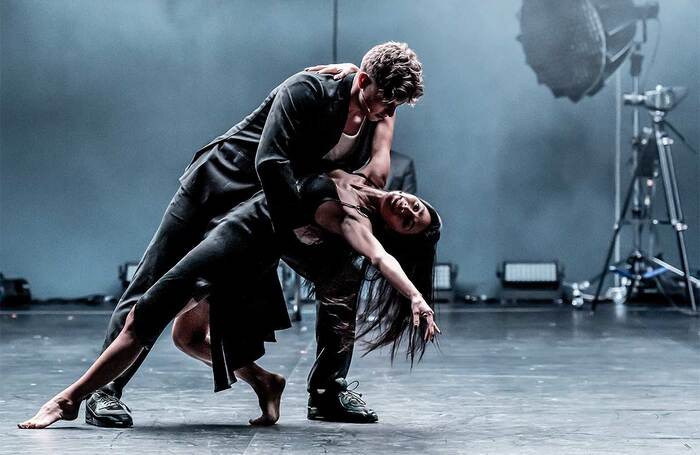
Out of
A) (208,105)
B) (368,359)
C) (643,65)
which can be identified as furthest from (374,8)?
(368,359)

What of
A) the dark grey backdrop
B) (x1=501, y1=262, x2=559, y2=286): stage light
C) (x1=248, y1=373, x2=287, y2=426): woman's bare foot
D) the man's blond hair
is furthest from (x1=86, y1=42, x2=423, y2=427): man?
the dark grey backdrop

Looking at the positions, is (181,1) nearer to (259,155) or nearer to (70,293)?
(70,293)

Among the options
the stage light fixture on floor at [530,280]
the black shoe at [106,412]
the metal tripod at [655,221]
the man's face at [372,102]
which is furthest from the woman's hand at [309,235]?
the stage light fixture on floor at [530,280]

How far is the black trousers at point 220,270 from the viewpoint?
2.99 meters

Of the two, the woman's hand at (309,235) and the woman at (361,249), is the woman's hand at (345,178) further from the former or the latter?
the woman's hand at (309,235)

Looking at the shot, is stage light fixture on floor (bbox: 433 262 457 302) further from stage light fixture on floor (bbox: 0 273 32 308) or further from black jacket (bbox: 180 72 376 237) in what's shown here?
black jacket (bbox: 180 72 376 237)

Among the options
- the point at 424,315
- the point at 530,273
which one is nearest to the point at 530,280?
the point at 530,273

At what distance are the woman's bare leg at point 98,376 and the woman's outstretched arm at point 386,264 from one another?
24.9 inches

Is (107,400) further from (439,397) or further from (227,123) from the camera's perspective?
(227,123)

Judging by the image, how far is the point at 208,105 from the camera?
9.20 m

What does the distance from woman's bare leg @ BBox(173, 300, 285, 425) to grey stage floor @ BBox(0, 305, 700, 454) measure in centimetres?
10

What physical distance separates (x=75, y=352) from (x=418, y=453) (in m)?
2.94

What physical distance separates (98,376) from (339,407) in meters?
0.70

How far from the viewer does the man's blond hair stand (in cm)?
293
